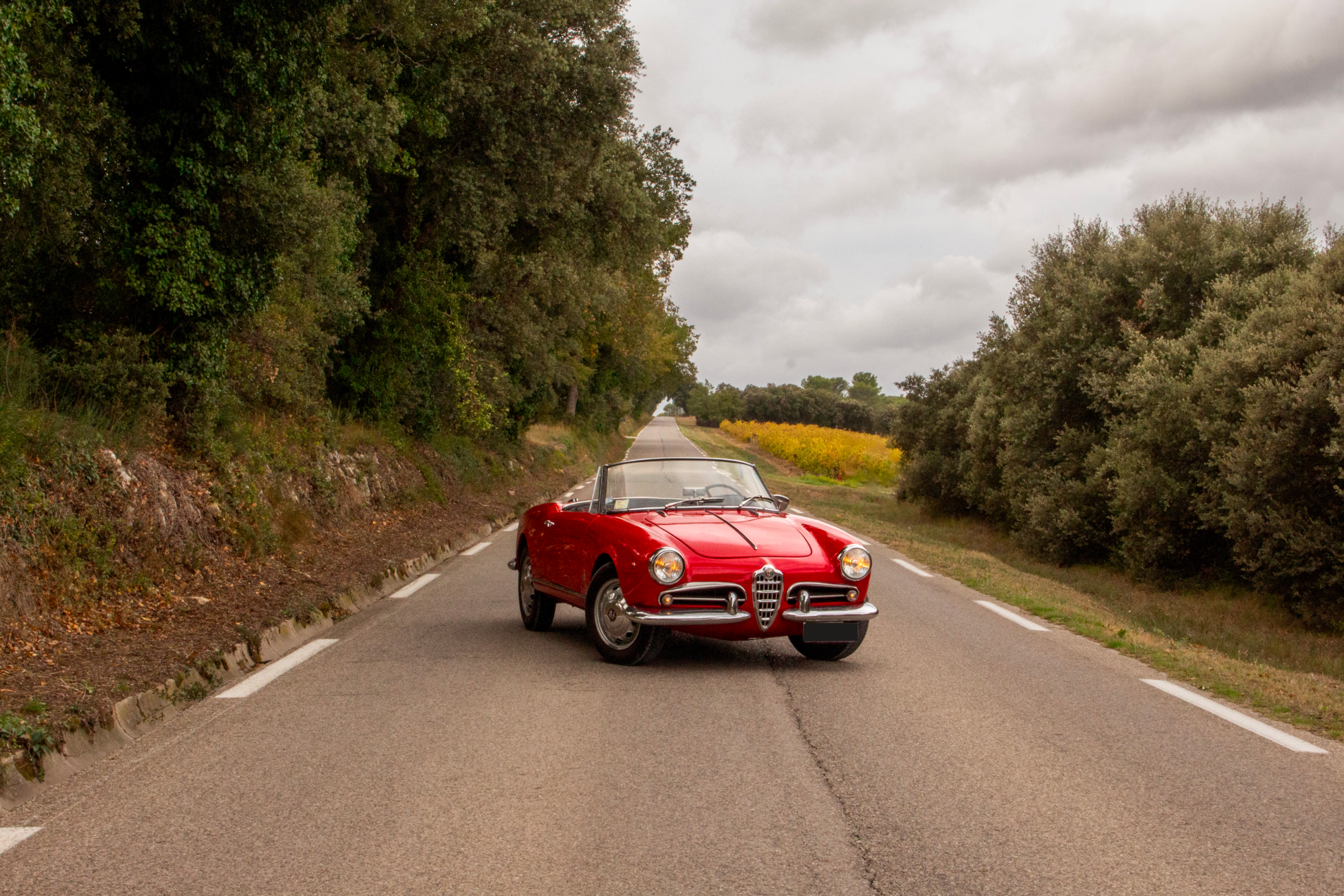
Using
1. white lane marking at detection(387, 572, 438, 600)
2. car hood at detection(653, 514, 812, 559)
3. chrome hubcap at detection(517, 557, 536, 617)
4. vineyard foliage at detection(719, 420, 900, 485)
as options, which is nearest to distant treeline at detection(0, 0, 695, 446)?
white lane marking at detection(387, 572, 438, 600)

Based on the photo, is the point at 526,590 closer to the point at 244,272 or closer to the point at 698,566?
the point at 698,566

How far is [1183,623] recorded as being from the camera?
1602cm

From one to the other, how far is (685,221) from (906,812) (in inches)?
1018

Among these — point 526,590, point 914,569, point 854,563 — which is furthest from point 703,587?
point 914,569

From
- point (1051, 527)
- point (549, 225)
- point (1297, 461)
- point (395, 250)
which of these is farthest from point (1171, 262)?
point (395, 250)

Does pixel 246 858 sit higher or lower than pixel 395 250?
lower

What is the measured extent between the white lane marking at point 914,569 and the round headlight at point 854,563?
22.3ft

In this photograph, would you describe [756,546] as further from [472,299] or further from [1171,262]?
[1171,262]

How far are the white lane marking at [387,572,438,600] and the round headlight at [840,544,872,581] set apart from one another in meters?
5.26

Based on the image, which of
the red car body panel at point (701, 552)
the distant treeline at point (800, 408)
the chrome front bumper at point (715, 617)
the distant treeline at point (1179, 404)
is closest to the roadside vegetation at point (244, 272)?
the red car body panel at point (701, 552)

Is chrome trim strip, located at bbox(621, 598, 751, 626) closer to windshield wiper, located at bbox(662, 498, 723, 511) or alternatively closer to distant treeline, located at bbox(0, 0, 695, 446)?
windshield wiper, located at bbox(662, 498, 723, 511)

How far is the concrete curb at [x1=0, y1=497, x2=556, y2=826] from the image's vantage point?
4.59 metres

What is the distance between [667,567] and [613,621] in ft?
2.52

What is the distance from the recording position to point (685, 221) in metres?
29.1
